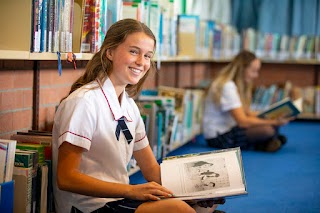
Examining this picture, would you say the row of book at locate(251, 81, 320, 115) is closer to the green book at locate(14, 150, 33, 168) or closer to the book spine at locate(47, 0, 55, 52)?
the book spine at locate(47, 0, 55, 52)

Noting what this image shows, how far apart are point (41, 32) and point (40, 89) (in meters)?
0.58

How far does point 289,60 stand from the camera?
6.57m

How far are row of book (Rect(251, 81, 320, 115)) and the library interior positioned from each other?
0.01 meters

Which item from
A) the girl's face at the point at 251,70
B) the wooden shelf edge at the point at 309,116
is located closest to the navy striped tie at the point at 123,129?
the girl's face at the point at 251,70

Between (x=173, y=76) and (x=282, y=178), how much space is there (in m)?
1.82

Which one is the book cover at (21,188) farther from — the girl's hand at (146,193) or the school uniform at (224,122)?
the school uniform at (224,122)

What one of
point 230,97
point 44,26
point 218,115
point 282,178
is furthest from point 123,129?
point 218,115

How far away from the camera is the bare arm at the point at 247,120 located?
14.6 feet

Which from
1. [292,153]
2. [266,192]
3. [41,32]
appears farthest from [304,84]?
[41,32]

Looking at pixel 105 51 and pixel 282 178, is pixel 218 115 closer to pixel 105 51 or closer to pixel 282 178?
pixel 282 178

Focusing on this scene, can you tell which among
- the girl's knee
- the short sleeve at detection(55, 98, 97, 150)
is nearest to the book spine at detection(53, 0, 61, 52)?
the short sleeve at detection(55, 98, 97, 150)

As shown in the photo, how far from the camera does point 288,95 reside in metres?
6.61

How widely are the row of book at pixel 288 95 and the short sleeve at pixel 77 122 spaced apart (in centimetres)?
479

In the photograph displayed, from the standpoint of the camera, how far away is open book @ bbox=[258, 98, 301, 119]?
4344 mm
